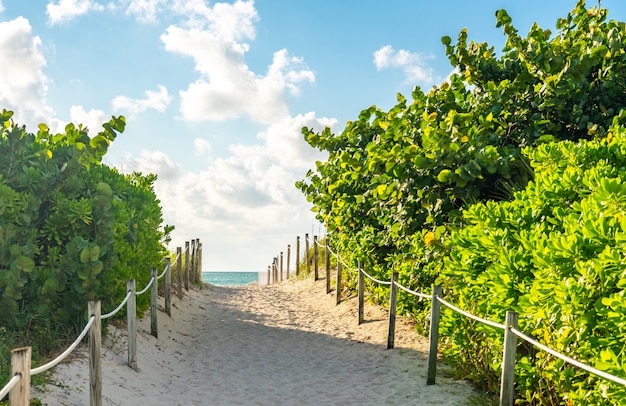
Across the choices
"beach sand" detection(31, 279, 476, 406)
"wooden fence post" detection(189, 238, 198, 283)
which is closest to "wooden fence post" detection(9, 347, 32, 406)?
"beach sand" detection(31, 279, 476, 406)

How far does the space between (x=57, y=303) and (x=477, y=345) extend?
559 centimetres

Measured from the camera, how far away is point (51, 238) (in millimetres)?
8000

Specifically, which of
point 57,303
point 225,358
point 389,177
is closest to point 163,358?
point 225,358

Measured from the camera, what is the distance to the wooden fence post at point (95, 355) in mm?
5656

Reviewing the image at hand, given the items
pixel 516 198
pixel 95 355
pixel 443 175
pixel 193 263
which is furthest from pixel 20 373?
pixel 193 263

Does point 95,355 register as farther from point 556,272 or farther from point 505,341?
point 556,272

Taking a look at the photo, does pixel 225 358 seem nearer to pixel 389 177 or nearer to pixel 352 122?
pixel 389 177

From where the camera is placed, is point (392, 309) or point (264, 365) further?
point (392, 309)

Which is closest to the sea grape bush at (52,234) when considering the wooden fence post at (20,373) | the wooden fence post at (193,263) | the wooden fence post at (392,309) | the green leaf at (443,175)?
the wooden fence post at (20,373)

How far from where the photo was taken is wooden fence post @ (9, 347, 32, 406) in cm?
360

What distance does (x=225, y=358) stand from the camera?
962cm

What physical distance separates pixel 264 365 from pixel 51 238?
3731 millimetres

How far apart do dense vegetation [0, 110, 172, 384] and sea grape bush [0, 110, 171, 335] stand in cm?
1

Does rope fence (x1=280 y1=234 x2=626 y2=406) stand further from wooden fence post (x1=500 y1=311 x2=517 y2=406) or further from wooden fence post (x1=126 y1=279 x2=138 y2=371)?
wooden fence post (x1=126 y1=279 x2=138 y2=371)
